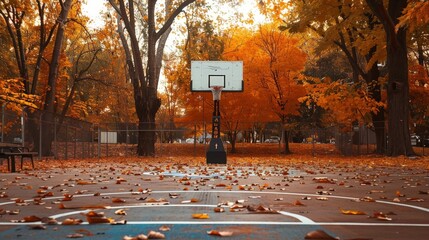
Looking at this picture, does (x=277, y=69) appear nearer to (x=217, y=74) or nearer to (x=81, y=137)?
(x=217, y=74)

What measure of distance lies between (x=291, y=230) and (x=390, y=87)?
2196 cm

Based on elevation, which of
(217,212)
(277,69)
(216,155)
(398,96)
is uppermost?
(277,69)

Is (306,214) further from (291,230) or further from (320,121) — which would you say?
(320,121)

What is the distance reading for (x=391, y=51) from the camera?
25891 mm

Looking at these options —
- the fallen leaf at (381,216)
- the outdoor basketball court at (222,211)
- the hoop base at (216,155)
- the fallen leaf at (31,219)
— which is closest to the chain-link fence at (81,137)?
the hoop base at (216,155)

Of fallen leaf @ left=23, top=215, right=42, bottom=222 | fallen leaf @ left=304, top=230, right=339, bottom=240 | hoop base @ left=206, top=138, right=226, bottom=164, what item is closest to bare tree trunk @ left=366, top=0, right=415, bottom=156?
hoop base @ left=206, top=138, right=226, bottom=164

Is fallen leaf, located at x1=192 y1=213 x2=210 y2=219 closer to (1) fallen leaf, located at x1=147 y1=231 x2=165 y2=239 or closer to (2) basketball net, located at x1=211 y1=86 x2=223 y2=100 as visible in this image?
(1) fallen leaf, located at x1=147 y1=231 x2=165 y2=239

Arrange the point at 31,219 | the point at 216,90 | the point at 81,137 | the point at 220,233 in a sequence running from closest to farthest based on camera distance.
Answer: the point at 220,233, the point at 31,219, the point at 216,90, the point at 81,137

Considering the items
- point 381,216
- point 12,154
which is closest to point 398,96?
point 12,154

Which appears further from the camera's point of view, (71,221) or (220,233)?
(71,221)

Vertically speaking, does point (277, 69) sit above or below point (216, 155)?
above

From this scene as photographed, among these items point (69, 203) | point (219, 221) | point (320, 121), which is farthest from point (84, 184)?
point (320, 121)

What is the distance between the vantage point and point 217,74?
25.9m

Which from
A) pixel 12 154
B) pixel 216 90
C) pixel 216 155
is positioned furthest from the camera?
pixel 216 90
